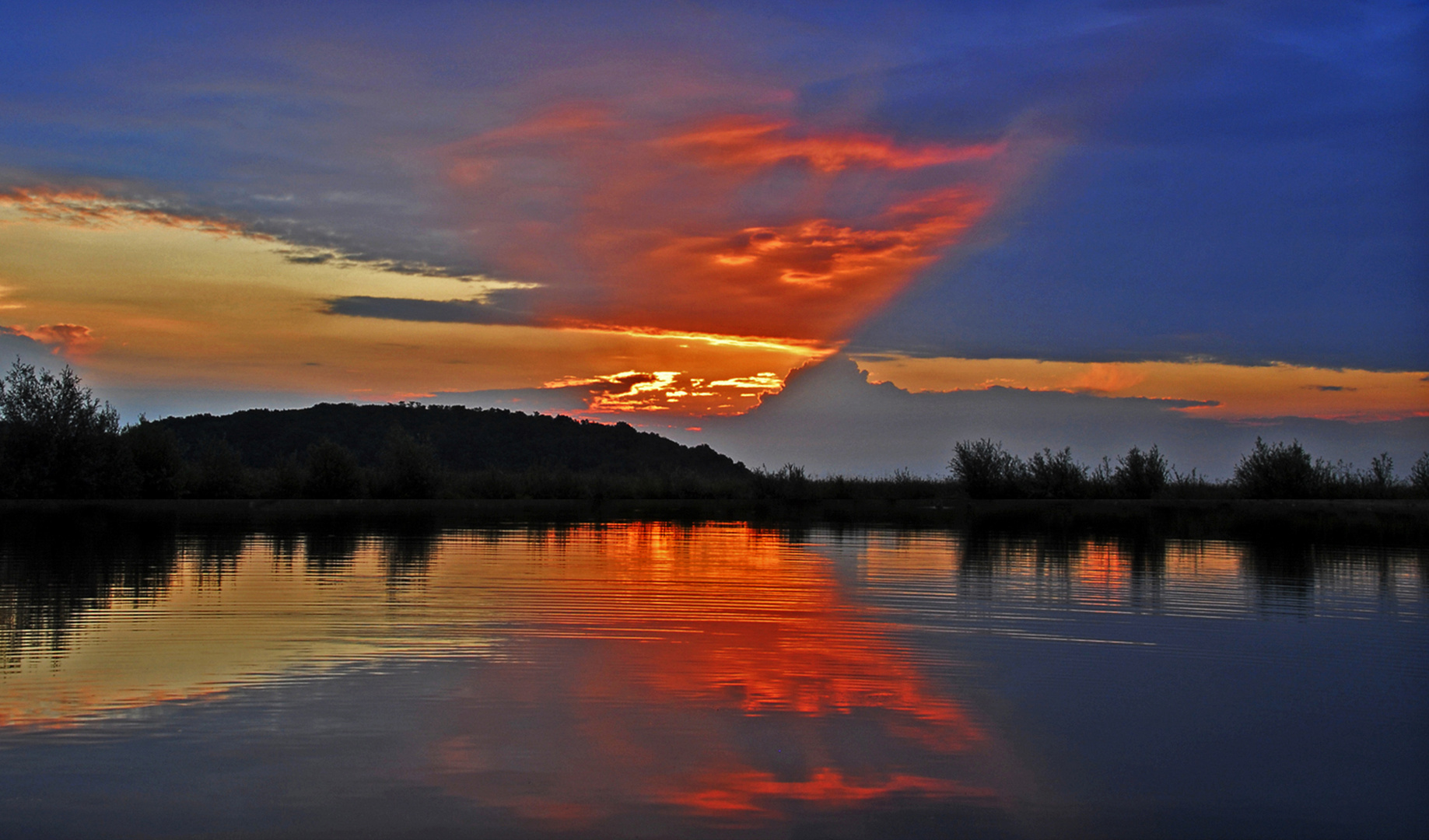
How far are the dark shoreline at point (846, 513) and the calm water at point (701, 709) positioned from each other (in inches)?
525

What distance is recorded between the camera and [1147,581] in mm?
13328

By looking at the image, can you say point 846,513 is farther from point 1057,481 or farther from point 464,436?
point 464,436

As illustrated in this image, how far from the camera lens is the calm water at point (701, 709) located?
467 centimetres

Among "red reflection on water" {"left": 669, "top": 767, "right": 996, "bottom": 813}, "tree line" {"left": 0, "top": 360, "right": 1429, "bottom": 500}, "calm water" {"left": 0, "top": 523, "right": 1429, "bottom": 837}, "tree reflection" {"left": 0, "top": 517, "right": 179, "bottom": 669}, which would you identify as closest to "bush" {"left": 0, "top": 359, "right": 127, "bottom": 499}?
"tree line" {"left": 0, "top": 360, "right": 1429, "bottom": 500}

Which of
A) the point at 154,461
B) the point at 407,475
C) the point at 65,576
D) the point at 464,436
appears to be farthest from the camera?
the point at 464,436

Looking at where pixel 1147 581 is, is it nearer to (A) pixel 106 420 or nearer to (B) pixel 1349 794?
(B) pixel 1349 794

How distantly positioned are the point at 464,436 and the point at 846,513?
62752 mm

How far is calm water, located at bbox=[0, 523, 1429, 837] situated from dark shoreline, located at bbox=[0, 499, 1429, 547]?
13345mm

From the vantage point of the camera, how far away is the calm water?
4668 millimetres

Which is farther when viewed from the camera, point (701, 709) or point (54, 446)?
point (54, 446)

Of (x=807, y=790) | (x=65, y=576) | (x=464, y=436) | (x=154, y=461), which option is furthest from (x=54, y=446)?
(x=464, y=436)

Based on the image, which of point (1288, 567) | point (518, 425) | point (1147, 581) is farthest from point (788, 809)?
point (518, 425)

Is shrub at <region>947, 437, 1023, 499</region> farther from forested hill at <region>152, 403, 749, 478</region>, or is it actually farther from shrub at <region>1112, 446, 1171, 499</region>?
forested hill at <region>152, 403, 749, 478</region>

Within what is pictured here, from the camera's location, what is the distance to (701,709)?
20.8 feet
